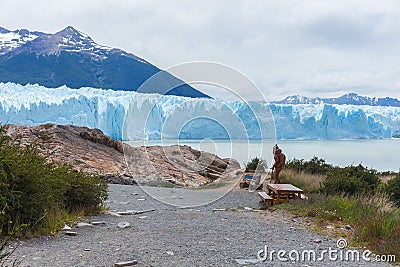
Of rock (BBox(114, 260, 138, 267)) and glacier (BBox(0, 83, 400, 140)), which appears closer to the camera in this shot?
rock (BBox(114, 260, 138, 267))

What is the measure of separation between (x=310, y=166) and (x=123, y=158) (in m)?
8.98

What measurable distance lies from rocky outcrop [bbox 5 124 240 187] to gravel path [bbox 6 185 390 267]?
7.50 m

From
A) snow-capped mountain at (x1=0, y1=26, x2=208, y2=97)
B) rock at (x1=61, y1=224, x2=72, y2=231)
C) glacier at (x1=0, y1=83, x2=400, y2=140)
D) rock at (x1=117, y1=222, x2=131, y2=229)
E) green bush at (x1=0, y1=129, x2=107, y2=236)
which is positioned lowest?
rock at (x1=117, y1=222, x2=131, y2=229)

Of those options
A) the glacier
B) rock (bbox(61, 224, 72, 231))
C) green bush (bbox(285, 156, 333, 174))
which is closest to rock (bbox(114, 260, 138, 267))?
rock (bbox(61, 224, 72, 231))

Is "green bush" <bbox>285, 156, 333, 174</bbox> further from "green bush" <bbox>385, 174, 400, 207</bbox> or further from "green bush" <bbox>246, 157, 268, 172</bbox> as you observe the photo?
"green bush" <bbox>385, 174, 400, 207</bbox>

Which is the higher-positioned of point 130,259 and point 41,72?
point 41,72

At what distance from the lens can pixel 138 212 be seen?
8781 millimetres

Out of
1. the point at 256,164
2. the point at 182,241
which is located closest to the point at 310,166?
the point at 256,164

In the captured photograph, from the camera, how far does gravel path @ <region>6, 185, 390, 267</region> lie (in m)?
4.55

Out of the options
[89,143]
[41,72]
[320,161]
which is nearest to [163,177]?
[89,143]

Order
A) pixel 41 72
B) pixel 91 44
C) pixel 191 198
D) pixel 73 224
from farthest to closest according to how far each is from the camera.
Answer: pixel 91 44 → pixel 41 72 → pixel 191 198 → pixel 73 224

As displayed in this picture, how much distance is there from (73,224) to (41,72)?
188ft

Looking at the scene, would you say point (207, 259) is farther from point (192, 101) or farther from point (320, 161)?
point (320, 161)

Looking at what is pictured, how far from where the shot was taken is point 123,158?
65.3ft
